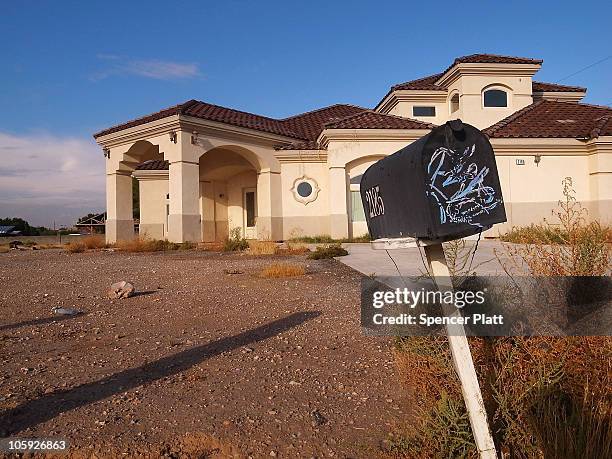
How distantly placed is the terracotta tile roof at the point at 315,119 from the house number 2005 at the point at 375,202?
20450 mm

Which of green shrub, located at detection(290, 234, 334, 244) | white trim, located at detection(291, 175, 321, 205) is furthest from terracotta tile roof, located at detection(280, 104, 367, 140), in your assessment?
green shrub, located at detection(290, 234, 334, 244)

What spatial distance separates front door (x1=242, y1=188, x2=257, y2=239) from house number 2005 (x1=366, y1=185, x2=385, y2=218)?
68.6 ft

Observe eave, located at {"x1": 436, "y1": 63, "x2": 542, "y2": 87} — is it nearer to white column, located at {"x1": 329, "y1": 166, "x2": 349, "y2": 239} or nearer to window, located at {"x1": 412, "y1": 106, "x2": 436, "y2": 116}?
window, located at {"x1": 412, "y1": 106, "x2": 436, "y2": 116}

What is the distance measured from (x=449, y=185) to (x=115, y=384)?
310 cm

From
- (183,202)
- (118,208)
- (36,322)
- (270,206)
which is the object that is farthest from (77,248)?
(36,322)

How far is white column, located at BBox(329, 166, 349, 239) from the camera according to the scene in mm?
18922

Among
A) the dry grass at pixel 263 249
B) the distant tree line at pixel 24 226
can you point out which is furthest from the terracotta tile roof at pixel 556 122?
the distant tree line at pixel 24 226

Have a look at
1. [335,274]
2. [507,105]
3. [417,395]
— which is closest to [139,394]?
[417,395]

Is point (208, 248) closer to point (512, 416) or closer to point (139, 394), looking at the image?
point (139, 394)

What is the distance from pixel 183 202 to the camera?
17.4 meters

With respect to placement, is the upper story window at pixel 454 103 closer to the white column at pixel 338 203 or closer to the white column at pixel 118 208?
the white column at pixel 338 203

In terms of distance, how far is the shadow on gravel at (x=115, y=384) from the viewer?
2.93 meters

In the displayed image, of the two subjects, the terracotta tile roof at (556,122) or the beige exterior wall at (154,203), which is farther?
the beige exterior wall at (154,203)

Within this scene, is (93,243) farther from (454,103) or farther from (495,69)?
(495,69)
